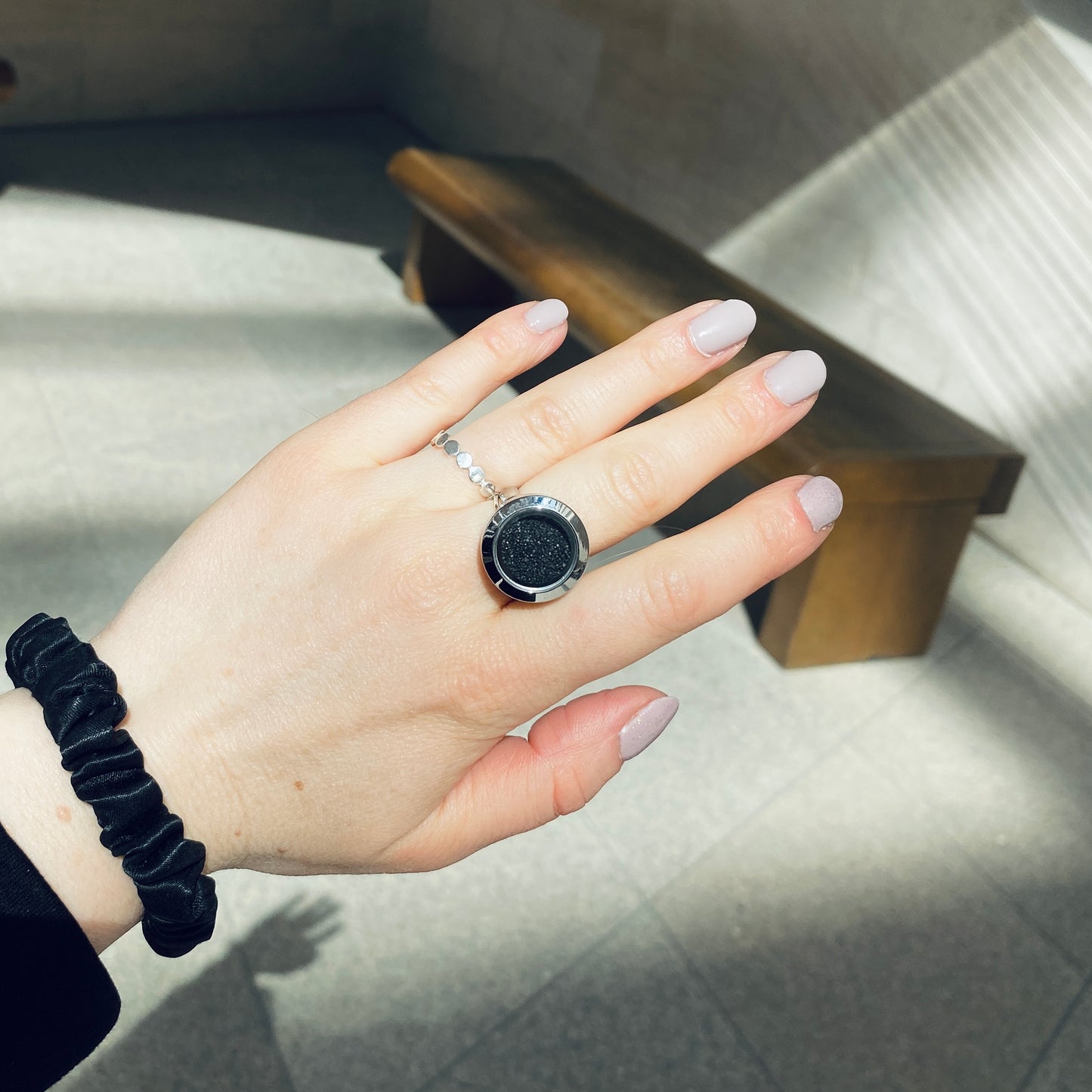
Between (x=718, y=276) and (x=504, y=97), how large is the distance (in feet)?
6.45

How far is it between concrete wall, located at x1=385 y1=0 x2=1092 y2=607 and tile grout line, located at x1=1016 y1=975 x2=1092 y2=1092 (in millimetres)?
1097

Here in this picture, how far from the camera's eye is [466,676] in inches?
34.2

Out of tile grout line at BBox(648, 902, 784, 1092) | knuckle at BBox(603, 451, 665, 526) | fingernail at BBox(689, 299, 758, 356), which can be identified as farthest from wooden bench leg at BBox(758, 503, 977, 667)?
knuckle at BBox(603, 451, 665, 526)

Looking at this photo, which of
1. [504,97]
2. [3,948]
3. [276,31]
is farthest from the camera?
[276,31]

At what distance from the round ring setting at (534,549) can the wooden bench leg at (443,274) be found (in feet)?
8.08

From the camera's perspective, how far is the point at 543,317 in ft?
3.48

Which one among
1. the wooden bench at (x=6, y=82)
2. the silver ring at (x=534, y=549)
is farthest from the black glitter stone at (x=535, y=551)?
the wooden bench at (x=6, y=82)

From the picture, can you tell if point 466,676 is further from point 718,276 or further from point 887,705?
point 718,276

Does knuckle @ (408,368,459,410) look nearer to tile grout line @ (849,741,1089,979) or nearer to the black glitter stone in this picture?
the black glitter stone

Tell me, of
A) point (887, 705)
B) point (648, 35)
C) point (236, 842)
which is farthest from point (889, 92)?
point (236, 842)

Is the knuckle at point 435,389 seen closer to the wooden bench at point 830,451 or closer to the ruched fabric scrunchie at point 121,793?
the ruched fabric scrunchie at point 121,793

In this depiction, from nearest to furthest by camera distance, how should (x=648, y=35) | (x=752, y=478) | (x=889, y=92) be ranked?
(x=752, y=478) → (x=889, y=92) → (x=648, y=35)

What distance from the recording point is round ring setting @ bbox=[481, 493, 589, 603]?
33.8 inches

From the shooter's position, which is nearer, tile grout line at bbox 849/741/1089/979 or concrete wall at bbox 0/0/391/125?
tile grout line at bbox 849/741/1089/979
